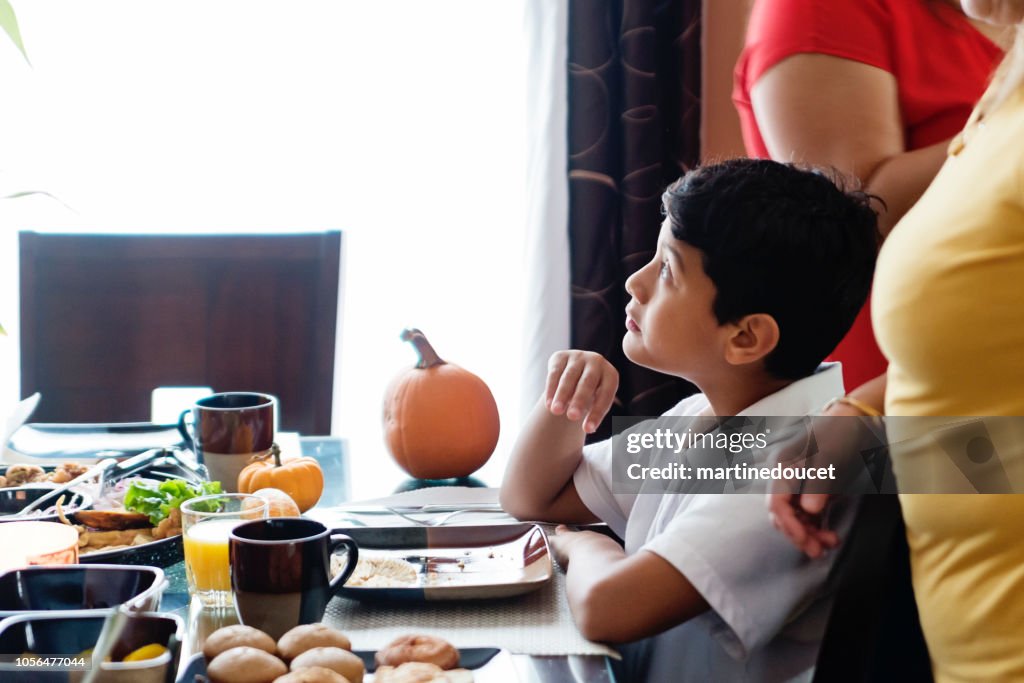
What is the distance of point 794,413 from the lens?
988mm

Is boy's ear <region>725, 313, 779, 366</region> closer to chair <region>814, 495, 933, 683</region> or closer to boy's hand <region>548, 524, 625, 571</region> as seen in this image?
boy's hand <region>548, 524, 625, 571</region>

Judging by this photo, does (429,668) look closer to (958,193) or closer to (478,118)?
(958,193)

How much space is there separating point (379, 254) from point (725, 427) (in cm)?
148

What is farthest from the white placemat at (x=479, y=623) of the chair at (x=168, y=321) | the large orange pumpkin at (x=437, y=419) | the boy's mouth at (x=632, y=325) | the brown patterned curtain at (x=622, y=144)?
the brown patterned curtain at (x=622, y=144)

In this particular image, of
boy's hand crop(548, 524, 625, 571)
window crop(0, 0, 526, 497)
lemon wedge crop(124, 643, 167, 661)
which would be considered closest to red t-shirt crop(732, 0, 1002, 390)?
boy's hand crop(548, 524, 625, 571)

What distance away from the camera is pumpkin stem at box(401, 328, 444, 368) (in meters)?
1.40

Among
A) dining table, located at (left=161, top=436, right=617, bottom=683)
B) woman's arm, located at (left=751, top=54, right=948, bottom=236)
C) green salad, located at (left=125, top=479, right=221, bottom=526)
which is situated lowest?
dining table, located at (left=161, top=436, right=617, bottom=683)

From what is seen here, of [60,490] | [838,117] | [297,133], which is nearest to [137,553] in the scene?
[60,490]

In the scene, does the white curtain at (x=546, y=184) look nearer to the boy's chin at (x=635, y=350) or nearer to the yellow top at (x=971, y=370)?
the boy's chin at (x=635, y=350)

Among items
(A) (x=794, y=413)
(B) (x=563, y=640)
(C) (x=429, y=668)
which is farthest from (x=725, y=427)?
(C) (x=429, y=668)

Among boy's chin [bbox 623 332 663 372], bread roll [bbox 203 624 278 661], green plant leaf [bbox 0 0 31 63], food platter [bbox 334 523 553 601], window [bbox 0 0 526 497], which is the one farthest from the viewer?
window [bbox 0 0 526 497]

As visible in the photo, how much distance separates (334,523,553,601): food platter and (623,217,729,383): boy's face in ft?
0.74

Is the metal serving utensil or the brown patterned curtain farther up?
the brown patterned curtain

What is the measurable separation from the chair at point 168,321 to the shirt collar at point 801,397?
893 mm
